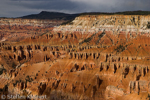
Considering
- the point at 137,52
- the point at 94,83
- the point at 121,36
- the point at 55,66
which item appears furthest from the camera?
the point at 121,36

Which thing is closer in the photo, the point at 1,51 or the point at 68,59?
the point at 68,59

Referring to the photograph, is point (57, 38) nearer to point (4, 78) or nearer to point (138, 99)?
point (4, 78)

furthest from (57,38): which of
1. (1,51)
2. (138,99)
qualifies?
(138,99)

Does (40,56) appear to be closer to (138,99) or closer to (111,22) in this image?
(111,22)

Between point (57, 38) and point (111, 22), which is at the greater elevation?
point (111, 22)

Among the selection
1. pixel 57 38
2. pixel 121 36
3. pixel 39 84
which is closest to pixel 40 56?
pixel 57 38

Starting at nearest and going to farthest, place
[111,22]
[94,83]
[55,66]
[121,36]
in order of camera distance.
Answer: [94,83] → [55,66] → [121,36] → [111,22]
